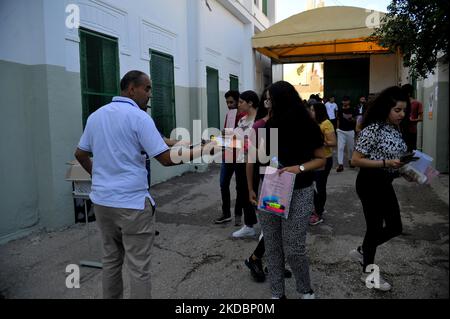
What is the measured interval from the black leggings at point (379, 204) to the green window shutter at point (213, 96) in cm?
792

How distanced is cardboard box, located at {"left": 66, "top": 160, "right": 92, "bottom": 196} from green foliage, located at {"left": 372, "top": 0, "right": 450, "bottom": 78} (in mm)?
3907

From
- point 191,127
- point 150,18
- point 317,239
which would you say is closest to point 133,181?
point 317,239

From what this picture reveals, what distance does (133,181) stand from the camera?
8.36ft

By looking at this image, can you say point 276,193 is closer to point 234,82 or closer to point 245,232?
point 245,232

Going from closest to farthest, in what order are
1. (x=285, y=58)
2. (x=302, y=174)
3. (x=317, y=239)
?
(x=302, y=174) < (x=317, y=239) < (x=285, y=58)

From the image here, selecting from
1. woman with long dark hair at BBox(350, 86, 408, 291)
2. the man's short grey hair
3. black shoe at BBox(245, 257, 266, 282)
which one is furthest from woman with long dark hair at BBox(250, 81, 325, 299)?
the man's short grey hair

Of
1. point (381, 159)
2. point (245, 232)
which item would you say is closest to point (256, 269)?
point (245, 232)

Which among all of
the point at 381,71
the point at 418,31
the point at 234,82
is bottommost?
the point at 418,31

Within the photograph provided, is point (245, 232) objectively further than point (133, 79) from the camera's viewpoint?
Yes

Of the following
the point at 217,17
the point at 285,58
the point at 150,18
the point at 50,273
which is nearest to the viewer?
the point at 50,273

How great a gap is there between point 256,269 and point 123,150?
1.78 metres

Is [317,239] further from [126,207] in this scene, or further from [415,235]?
[126,207]

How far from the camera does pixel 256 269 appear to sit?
11.7 ft

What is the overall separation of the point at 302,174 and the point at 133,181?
1190mm
